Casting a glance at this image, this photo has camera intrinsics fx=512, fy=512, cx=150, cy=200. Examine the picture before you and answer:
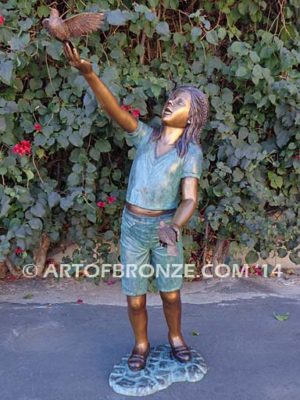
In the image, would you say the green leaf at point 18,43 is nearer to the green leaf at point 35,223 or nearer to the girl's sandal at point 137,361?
the green leaf at point 35,223

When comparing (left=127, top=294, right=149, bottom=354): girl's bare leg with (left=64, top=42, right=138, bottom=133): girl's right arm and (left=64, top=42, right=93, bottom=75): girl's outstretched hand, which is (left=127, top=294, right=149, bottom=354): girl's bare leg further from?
(left=64, top=42, right=93, bottom=75): girl's outstretched hand

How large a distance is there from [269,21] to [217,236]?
1505mm

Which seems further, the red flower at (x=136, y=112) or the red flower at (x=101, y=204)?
the red flower at (x=101, y=204)

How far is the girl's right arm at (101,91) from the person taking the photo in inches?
74.4

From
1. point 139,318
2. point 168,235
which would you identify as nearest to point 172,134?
point 168,235

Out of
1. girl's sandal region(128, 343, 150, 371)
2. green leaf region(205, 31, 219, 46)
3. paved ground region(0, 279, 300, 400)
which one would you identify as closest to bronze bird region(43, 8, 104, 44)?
green leaf region(205, 31, 219, 46)

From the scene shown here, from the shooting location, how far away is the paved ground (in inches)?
92.0

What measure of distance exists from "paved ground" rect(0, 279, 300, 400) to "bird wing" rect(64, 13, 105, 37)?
5.08 ft

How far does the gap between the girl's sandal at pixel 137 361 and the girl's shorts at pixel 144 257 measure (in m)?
0.31

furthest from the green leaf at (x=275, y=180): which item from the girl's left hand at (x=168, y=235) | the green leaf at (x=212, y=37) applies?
the girl's left hand at (x=168, y=235)

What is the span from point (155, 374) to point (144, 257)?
546 mm

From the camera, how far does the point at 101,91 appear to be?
2.03m

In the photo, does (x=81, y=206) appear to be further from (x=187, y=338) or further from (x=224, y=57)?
(x=224, y=57)

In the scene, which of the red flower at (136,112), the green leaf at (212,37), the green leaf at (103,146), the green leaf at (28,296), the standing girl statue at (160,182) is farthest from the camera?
the green leaf at (28,296)
